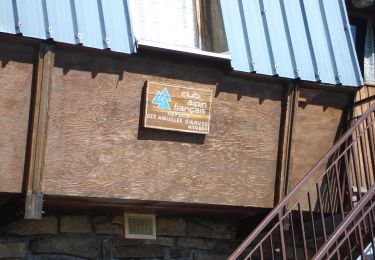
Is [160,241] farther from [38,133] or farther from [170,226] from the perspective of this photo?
[38,133]

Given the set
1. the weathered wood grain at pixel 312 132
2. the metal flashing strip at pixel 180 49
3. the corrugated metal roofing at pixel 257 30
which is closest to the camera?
the corrugated metal roofing at pixel 257 30

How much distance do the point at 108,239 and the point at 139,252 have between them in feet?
1.01

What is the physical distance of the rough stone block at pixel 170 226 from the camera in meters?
7.22

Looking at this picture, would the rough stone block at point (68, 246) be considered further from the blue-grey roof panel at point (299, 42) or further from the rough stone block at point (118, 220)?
the blue-grey roof panel at point (299, 42)

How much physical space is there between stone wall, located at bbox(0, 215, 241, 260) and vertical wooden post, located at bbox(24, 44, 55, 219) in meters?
0.74

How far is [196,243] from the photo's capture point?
7.37 m

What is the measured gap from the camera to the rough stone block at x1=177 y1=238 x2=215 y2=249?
7.30 m

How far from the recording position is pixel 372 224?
21.2 feet

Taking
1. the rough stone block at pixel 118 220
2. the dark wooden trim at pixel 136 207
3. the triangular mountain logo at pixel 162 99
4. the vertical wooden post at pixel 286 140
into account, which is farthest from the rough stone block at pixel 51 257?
the vertical wooden post at pixel 286 140

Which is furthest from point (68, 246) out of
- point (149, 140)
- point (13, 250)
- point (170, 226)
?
point (149, 140)

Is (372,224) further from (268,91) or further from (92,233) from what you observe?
(92,233)

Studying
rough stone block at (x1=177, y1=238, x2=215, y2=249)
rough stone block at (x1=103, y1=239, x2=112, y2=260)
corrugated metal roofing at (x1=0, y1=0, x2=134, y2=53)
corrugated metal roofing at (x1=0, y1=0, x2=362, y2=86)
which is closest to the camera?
corrugated metal roofing at (x1=0, y1=0, x2=134, y2=53)

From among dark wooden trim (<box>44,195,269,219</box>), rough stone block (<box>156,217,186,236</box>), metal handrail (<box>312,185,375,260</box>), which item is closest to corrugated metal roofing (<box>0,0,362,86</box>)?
dark wooden trim (<box>44,195,269,219</box>)

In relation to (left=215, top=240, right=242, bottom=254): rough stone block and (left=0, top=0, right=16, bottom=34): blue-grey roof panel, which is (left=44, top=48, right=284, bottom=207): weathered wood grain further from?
(left=215, top=240, right=242, bottom=254): rough stone block
